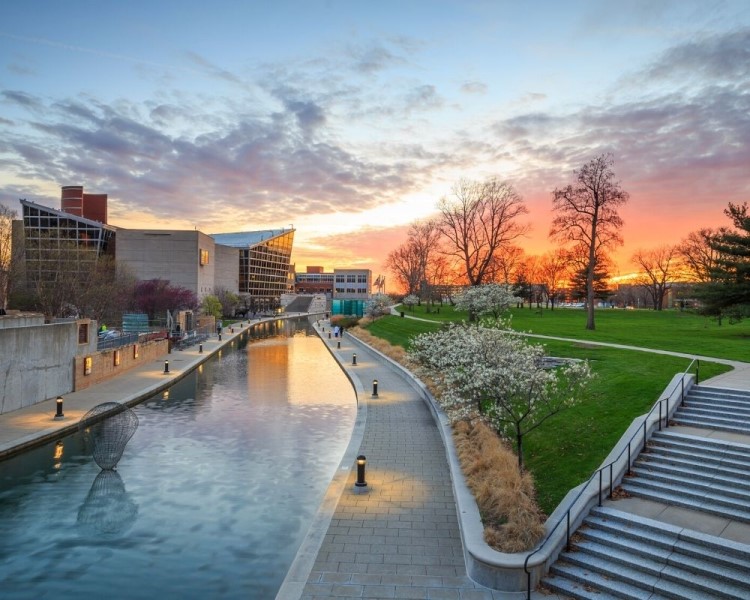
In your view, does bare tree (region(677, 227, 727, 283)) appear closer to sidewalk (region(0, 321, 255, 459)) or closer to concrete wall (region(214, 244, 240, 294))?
sidewalk (region(0, 321, 255, 459))

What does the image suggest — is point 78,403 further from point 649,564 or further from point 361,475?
point 649,564

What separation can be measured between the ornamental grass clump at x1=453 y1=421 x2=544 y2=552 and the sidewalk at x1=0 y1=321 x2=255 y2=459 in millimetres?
14422

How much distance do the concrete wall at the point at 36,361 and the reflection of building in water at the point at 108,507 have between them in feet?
31.1

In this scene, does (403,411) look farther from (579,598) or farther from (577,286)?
(577,286)

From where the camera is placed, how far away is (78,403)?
78.9ft

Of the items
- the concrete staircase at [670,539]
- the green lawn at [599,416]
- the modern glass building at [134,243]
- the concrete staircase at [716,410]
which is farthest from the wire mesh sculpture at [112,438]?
the modern glass building at [134,243]

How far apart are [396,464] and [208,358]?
30.7m

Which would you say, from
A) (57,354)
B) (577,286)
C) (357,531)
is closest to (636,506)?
(357,531)

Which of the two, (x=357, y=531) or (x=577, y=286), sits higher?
(x=577, y=286)

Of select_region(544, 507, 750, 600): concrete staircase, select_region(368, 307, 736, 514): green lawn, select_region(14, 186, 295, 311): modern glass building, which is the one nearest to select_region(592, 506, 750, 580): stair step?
select_region(544, 507, 750, 600): concrete staircase

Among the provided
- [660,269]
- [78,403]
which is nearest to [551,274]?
[660,269]

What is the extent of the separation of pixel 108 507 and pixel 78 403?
12298 millimetres

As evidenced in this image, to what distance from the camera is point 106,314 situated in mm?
55500

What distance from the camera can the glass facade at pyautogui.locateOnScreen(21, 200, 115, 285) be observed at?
5281 cm
